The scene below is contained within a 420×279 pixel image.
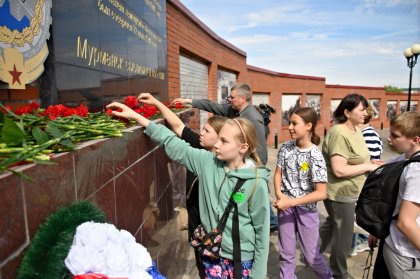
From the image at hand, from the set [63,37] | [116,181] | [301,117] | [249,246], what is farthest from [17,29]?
[301,117]

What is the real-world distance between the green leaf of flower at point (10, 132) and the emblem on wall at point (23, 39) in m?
0.88

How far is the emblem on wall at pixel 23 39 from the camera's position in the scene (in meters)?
1.63

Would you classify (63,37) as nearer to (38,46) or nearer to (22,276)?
(38,46)

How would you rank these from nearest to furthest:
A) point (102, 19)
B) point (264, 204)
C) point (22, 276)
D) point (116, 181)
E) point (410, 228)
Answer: point (22, 276) → point (116, 181) → point (410, 228) → point (264, 204) → point (102, 19)

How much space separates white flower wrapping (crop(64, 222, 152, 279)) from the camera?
86 centimetres

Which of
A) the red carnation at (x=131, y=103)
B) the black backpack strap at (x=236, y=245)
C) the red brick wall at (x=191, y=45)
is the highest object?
the red brick wall at (x=191, y=45)

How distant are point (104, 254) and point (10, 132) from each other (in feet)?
1.40

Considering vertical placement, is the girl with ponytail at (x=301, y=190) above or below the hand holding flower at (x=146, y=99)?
below

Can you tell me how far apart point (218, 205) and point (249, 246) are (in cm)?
32

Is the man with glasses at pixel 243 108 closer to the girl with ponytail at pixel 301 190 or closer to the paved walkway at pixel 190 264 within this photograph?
the girl with ponytail at pixel 301 190

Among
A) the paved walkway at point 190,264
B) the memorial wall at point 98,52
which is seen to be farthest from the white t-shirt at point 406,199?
the memorial wall at point 98,52

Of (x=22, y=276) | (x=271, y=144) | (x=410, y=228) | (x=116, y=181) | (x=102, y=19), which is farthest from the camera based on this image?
(x=271, y=144)

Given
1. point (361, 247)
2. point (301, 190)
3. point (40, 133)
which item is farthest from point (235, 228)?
point (361, 247)

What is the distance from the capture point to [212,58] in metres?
8.98
